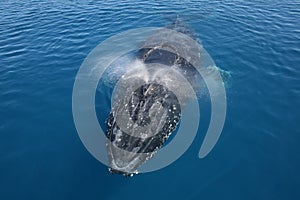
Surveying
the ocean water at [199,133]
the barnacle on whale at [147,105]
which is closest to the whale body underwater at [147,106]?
the barnacle on whale at [147,105]

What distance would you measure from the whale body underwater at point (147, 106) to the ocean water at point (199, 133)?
178 cm

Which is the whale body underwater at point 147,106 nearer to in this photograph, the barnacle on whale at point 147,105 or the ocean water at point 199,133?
the barnacle on whale at point 147,105

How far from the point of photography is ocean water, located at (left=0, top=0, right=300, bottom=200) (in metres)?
17.0

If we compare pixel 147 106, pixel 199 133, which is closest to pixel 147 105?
pixel 147 106

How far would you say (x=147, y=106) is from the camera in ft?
59.8

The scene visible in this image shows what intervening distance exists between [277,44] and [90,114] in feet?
61.8

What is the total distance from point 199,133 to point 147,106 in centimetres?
394

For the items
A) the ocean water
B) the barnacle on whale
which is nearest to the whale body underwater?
the barnacle on whale

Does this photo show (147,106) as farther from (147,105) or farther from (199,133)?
(199,133)

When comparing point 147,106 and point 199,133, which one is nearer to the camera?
point 147,106

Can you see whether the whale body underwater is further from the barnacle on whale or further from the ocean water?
the ocean water

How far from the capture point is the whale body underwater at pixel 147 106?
53.1ft

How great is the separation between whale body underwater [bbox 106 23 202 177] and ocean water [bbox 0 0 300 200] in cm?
178

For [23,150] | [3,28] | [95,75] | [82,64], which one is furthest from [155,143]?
[3,28]
